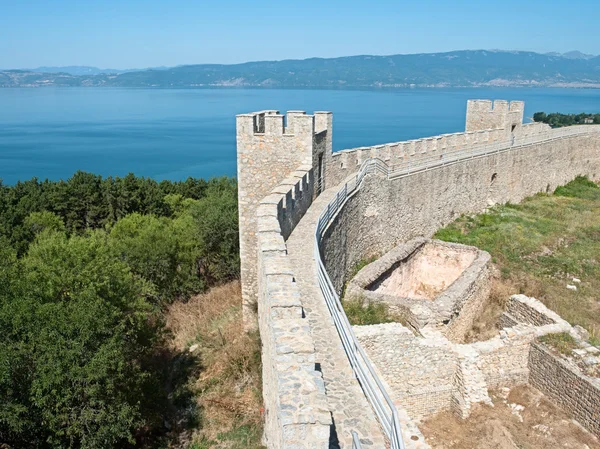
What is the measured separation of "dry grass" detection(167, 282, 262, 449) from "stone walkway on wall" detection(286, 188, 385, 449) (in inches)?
99.9

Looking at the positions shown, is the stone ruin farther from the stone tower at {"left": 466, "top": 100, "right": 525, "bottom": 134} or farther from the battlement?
the stone tower at {"left": 466, "top": 100, "right": 525, "bottom": 134}

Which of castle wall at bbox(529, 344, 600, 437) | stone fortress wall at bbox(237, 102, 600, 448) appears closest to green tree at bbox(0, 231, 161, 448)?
stone fortress wall at bbox(237, 102, 600, 448)

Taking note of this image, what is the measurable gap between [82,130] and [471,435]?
94327mm

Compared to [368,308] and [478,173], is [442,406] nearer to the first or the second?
[368,308]

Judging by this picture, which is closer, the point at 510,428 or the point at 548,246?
the point at 510,428

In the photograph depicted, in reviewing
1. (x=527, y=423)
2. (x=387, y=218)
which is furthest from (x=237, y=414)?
(x=387, y=218)

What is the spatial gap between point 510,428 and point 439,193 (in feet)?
34.4

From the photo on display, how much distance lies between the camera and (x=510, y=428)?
8.94 meters

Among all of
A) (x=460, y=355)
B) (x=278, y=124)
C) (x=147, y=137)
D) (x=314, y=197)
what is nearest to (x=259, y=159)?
(x=278, y=124)

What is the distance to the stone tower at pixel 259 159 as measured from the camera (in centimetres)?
1134

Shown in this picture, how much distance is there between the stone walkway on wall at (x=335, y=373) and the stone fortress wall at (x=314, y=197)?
36 cm

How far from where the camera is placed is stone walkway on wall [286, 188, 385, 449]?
470 centimetres

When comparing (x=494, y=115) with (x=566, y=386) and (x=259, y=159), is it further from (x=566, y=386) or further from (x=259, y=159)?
Result: (x=566, y=386)

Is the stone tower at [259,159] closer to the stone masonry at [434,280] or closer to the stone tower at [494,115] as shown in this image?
the stone masonry at [434,280]
